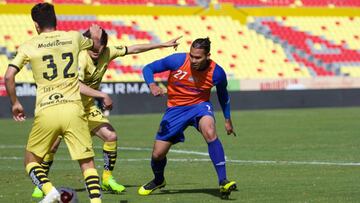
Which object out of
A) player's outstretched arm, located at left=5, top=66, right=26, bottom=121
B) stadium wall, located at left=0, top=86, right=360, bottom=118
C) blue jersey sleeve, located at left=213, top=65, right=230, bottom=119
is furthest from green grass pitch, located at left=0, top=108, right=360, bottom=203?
stadium wall, located at left=0, top=86, right=360, bottom=118

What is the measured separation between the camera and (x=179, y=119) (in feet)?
39.4

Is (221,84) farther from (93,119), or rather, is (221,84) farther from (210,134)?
(93,119)

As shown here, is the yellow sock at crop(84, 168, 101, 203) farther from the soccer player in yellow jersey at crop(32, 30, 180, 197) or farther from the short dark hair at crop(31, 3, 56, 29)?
the soccer player in yellow jersey at crop(32, 30, 180, 197)

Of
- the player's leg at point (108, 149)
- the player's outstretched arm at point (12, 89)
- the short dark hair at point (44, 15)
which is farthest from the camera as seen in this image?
the player's leg at point (108, 149)

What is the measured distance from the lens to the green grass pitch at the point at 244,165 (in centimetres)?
1173

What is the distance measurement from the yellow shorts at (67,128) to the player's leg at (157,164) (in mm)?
2777

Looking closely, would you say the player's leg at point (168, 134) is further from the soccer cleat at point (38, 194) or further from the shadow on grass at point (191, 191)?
the soccer cleat at point (38, 194)

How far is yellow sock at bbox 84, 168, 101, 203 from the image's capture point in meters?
9.34

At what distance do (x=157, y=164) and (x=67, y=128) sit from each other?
10.3 ft

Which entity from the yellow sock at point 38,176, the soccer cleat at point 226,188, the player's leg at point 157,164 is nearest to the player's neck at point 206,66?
the player's leg at point 157,164

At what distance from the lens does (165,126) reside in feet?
39.5

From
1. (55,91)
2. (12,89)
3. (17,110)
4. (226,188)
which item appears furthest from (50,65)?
(226,188)

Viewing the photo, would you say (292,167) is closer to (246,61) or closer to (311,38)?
(246,61)

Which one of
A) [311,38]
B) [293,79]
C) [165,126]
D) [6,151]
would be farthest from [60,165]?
[311,38]
